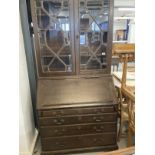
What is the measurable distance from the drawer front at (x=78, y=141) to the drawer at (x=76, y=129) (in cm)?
6

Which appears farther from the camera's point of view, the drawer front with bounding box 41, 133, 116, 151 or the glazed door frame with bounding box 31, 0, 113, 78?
the drawer front with bounding box 41, 133, 116, 151

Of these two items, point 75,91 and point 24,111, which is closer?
point 24,111

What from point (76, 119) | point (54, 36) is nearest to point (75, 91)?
point (76, 119)

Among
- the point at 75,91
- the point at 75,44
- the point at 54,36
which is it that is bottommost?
the point at 75,91

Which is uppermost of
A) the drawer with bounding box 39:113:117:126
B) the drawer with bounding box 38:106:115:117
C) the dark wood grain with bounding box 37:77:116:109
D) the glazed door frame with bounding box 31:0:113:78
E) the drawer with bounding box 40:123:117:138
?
the glazed door frame with bounding box 31:0:113:78

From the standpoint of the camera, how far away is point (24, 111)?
213 cm

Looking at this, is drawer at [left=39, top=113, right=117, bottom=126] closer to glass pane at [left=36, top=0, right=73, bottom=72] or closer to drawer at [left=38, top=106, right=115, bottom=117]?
drawer at [left=38, top=106, right=115, bottom=117]

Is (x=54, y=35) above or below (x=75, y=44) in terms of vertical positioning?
above

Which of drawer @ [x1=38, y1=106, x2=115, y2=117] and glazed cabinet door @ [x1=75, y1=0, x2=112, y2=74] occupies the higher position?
glazed cabinet door @ [x1=75, y1=0, x2=112, y2=74]

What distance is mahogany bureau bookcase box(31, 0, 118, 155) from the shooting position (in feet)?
6.99

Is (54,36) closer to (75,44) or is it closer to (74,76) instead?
(75,44)

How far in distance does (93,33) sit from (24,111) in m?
1.23

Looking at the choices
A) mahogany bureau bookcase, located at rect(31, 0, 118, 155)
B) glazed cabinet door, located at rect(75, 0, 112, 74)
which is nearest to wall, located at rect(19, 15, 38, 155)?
mahogany bureau bookcase, located at rect(31, 0, 118, 155)
